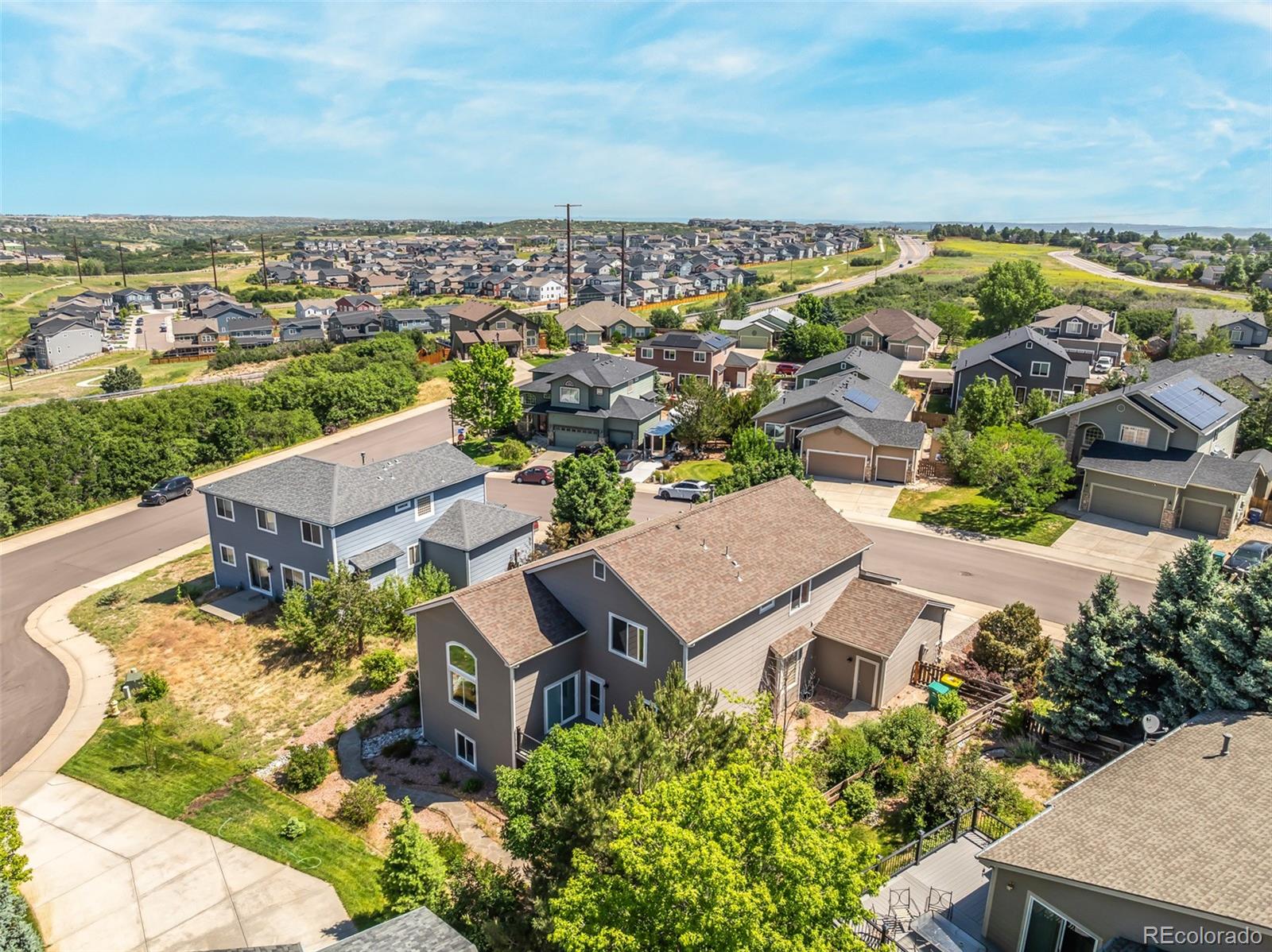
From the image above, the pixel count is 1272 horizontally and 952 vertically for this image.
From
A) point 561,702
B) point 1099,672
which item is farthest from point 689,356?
point 1099,672

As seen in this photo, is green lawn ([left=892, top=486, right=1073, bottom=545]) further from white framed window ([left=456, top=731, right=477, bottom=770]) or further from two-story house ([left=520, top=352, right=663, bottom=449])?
white framed window ([left=456, top=731, right=477, bottom=770])

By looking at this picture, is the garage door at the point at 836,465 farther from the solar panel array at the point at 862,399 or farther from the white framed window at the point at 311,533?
the white framed window at the point at 311,533

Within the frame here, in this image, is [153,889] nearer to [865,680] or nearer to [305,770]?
[305,770]

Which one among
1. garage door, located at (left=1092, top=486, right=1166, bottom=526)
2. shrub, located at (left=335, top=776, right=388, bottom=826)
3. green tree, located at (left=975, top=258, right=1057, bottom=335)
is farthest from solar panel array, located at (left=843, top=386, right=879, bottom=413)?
shrub, located at (left=335, top=776, right=388, bottom=826)

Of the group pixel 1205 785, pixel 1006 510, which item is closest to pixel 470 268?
pixel 1006 510

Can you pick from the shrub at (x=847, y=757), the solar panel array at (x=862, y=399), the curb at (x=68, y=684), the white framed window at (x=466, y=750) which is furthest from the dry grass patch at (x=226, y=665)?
the solar panel array at (x=862, y=399)
